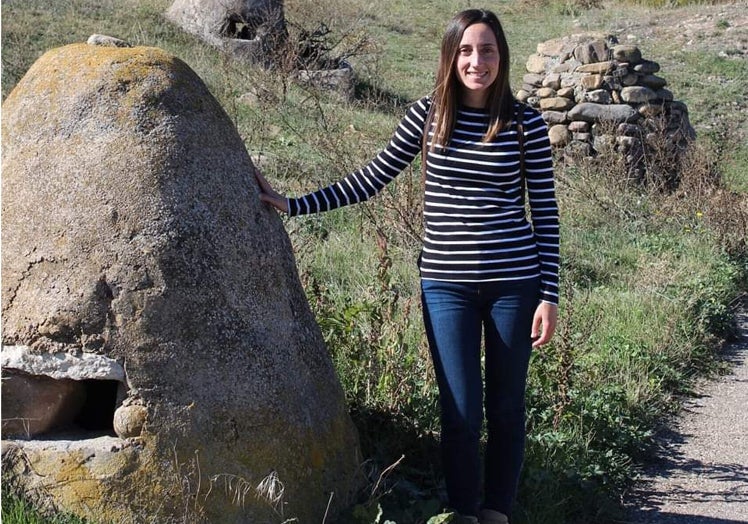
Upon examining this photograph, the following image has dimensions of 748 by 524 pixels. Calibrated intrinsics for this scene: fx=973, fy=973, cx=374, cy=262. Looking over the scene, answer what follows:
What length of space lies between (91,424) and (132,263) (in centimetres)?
56

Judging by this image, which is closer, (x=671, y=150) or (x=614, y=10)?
(x=671, y=150)

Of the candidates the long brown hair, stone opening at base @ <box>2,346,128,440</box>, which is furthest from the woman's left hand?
stone opening at base @ <box>2,346,128,440</box>

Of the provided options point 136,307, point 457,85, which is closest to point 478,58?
point 457,85

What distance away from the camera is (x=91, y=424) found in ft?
9.49

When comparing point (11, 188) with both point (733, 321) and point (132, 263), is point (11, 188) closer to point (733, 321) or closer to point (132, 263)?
point (132, 263)

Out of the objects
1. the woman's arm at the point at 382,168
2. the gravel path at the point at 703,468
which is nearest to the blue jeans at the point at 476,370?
the woman's arm at the point at 382,168

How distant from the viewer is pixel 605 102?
1151 cm

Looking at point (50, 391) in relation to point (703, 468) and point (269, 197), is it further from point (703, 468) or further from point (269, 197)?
point (703, 468)

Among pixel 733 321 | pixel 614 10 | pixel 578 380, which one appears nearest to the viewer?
pixel 578 380

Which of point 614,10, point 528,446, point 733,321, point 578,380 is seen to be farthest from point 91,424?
point 614,10

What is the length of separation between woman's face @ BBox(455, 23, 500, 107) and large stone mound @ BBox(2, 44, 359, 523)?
0.81 meters

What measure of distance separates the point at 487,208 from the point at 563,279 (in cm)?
419

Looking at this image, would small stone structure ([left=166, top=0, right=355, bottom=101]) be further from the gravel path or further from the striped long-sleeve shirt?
the striped long-sleeve shirt

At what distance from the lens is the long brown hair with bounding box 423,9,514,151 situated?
10.1 ft
